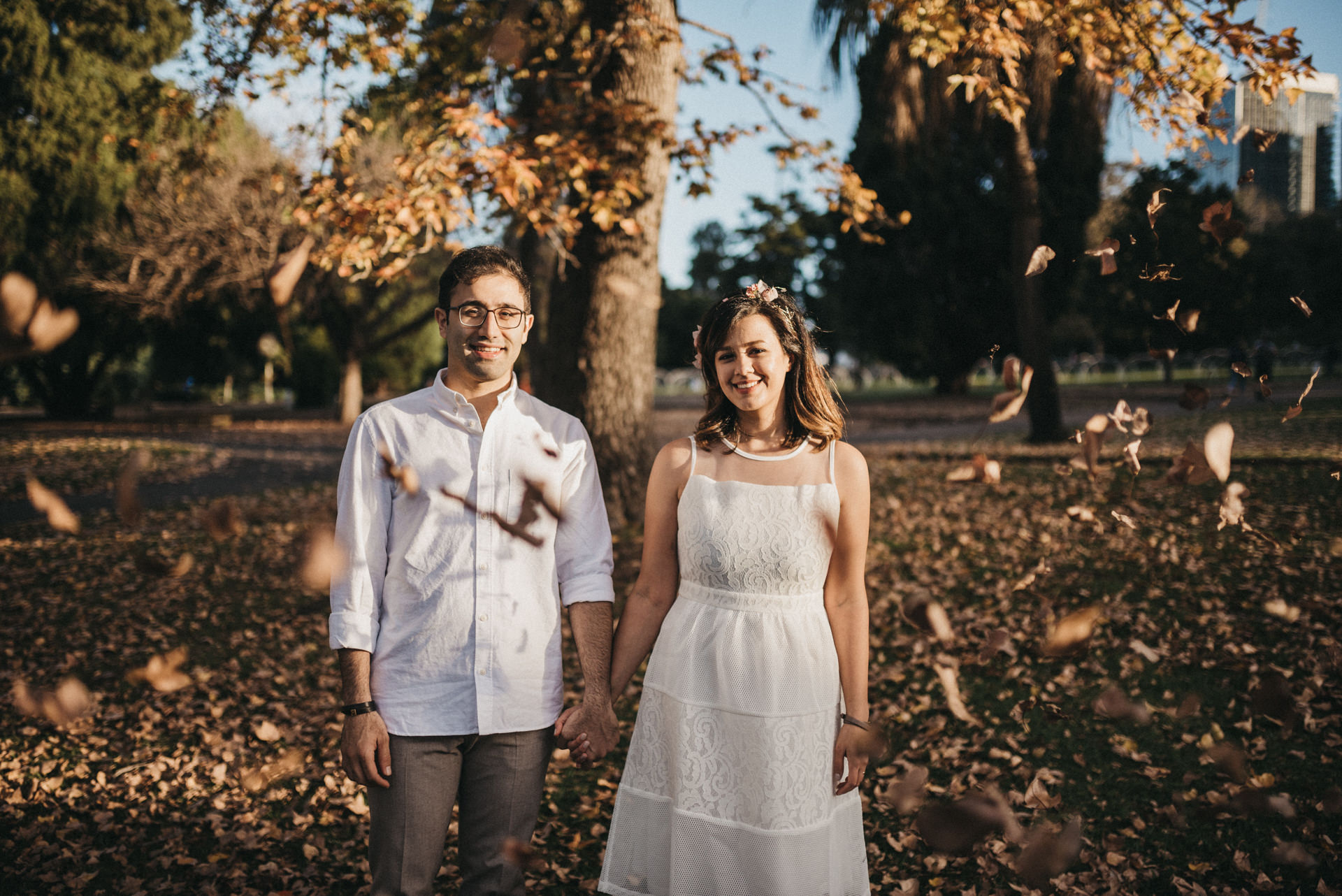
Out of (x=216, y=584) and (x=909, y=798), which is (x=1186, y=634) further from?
(x=216, y=584)

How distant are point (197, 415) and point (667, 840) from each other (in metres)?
35.2

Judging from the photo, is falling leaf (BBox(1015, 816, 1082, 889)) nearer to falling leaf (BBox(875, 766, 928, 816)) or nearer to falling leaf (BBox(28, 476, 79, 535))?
falling leaf (BBox(875, 766, 928, 816))

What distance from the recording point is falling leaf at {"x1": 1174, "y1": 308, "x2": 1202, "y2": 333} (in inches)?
101

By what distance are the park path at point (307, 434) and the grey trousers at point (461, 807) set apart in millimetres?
9301

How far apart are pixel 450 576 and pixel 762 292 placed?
48.2 inches

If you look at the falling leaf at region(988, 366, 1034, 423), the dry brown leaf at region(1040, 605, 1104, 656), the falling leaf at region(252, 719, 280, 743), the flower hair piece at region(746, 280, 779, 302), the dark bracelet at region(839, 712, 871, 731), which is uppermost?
the flower hair piece at region(746, 280, 779, 302)

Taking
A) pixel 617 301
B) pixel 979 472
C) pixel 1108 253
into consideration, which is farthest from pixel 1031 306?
pixel 979 472

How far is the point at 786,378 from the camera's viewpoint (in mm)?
2738

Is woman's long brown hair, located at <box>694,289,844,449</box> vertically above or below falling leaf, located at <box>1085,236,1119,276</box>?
below

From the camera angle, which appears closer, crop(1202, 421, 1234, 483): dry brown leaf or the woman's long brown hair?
crop(1202, 421, 1234, 483): dry brown leaf

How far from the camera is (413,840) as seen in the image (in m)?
2.25

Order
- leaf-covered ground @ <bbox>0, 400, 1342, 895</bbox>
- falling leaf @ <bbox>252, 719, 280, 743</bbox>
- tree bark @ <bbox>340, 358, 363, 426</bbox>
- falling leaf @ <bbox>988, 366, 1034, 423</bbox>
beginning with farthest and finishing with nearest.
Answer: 1. tree bark @ <bbox>340, 358, 363, 426</bbox>
2. falling leaf @ <bbox>252, 719, 280, 743</bbox>
3. leaf-covered ground @ <bbox>0, 400, 1342, 895</bbox>
4. falling leaf @ <bbox>988, 366, 1034, 423</bbox>

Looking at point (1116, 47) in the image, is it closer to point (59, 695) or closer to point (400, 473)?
point (400, 473)

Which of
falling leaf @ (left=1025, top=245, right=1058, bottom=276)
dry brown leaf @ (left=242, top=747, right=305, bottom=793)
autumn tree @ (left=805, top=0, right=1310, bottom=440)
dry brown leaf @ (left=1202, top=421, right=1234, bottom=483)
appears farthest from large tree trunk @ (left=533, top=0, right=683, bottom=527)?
dry brown leaf @ (left=1202, top=421, right=1234, bottom=483)
